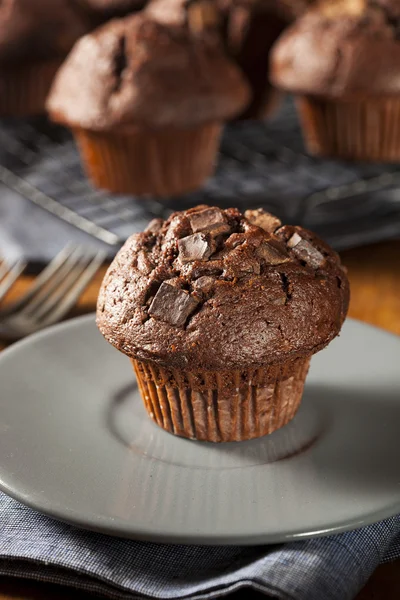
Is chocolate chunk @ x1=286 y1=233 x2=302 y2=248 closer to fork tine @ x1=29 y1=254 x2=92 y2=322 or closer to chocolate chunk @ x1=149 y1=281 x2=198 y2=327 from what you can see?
chocolate chunk @ x1=149 y1=281 x2=198 y2=327

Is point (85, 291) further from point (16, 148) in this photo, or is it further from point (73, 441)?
point (16, 148)

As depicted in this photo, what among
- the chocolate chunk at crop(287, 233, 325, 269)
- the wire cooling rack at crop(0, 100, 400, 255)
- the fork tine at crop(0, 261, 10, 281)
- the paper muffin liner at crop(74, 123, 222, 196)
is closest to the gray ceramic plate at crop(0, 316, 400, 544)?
the chocolate chunk at crop(287, 233, 325, 269)

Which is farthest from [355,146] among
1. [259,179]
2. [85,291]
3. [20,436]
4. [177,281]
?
[20,436]

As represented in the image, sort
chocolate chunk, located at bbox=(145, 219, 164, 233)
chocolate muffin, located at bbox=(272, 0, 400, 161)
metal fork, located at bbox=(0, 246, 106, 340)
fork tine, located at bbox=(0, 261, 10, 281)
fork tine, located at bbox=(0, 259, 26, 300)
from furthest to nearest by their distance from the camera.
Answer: chocolate muffin, located at bbox=(272, 0, 400, 161) < fork tine, located at bbox=(0, 261, 10, 281) < fork tine, located at bbox=(0, 259, 26, 300) < metal fork, located at bbox=(0, 246, 106, 340) < chocolate chunk, located at bbox=(145, 219, 164, 233)

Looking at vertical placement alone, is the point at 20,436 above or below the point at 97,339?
above

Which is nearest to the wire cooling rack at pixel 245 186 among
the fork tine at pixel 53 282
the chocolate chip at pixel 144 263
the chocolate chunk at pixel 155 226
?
the fork tine at pixel 53 282

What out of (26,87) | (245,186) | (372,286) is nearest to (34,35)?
(26,87)
